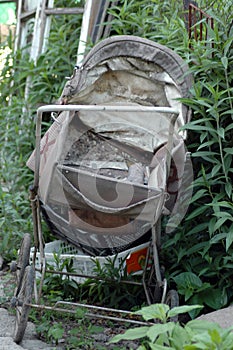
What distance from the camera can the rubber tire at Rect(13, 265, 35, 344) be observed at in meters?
3.61

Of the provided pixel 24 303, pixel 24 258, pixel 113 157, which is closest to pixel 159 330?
pixel 24 303

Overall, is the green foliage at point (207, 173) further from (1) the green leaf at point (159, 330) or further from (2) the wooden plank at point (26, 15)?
(2) the wooden plank at point (26, 15)

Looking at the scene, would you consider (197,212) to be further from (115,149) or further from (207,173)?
(115,149)

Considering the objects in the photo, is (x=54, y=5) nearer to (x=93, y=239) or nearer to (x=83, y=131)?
(x=83, y=131)

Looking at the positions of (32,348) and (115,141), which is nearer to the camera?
(32,348)

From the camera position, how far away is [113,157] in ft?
14.7

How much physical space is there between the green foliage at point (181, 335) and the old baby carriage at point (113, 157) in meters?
1.05

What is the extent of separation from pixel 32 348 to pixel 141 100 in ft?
4.91

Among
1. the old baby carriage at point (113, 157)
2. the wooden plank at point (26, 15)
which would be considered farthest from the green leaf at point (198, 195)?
the wooden plank at point (26, 15)

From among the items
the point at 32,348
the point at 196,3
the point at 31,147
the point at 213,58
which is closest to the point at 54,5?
the point at 31,147

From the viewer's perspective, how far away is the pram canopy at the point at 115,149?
11.8 ft

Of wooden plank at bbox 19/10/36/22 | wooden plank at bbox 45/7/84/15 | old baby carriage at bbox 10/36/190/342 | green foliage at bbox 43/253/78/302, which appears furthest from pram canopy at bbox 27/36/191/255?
wooden plank at bbox 19/10/36/22

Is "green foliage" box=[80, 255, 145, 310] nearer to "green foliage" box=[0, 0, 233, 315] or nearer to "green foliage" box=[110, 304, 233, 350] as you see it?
"green foliage" box=[0, 0, 233, 315]

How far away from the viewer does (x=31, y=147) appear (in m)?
5.96
